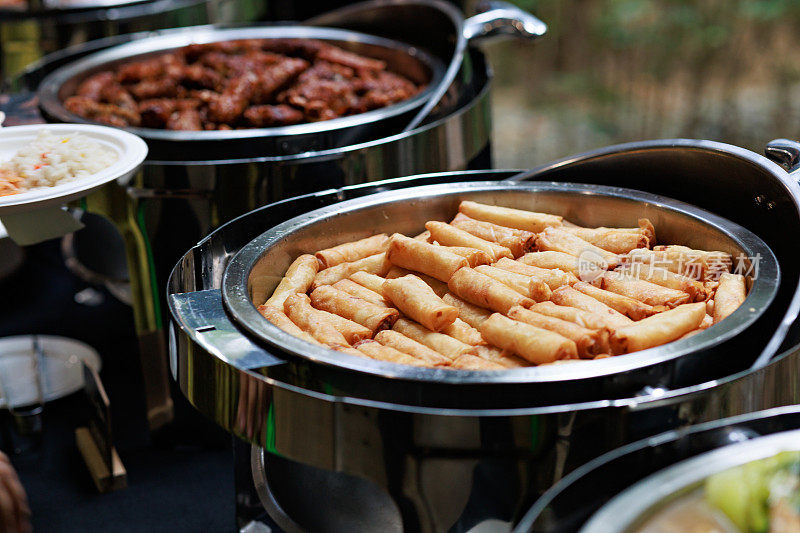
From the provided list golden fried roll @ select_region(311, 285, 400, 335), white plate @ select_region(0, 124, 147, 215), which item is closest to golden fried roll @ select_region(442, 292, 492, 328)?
golden fried roll @ select_region(311, 285, 400, 335)

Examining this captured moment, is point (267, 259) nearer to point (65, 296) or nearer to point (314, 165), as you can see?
point (314, 165)

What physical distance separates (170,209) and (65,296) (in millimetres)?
1441

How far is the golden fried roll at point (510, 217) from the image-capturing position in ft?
5.49

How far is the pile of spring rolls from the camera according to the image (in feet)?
4.19

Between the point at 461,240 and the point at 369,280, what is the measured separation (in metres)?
0.20

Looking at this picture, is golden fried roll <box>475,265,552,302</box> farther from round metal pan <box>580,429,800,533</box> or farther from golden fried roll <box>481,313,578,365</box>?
round metal pan <box>580,429,800,533</box>

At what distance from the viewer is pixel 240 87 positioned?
97.7 inches

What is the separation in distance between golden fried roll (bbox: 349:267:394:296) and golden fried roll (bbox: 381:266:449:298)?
0.04m

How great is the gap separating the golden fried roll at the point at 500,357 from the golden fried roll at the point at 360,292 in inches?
9.5

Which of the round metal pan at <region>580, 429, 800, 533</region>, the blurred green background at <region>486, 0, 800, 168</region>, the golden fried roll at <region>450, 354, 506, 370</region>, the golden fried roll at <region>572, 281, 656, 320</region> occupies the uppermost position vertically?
the round metal pan at <region>580, 429, 800, 533</region>

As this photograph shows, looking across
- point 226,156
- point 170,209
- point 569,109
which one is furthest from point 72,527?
point 569,109

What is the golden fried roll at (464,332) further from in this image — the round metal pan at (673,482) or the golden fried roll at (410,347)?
the round metal pan at (673,482)

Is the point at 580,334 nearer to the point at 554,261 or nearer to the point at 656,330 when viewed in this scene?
the point at 656,330

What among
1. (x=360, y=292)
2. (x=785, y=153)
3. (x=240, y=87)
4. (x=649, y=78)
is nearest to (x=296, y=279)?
(x=360, y=292)
